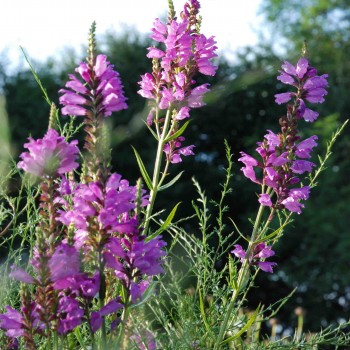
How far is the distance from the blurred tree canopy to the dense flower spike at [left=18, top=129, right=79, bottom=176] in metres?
10.2

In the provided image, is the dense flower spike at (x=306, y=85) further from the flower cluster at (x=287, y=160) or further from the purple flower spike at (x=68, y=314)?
the purple flower spike at (x=68, y=314)

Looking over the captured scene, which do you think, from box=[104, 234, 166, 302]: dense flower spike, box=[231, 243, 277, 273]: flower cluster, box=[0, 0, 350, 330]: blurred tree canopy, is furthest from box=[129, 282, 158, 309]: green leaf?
box=[0, 0, 350, 330]: blurred tree canopy

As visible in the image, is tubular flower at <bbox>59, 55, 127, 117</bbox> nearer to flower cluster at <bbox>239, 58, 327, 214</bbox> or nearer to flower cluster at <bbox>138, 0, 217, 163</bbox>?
flower cluster at <bbox>239, 58, 327, 214</bbox>

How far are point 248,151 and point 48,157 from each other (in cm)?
1164

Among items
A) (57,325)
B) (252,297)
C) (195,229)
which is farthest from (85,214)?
(252,297)

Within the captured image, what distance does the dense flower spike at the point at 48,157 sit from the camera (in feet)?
4.80

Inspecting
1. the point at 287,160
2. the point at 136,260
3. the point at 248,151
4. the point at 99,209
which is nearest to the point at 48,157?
the point at 99,209

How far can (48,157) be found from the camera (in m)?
1.46

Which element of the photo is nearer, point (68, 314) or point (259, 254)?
point (68, 314)

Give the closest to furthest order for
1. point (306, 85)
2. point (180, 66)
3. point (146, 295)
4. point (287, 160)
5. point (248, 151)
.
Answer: point (146, 295) → point (287, 160) → point (306, 85) → point (180, 66) → point (248, 151)

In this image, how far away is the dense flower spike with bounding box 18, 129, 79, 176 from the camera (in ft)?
4.80

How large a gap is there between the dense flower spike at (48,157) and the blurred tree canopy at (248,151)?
33.3 ft

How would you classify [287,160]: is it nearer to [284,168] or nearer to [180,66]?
[284,168]

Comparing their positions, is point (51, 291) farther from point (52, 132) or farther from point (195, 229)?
point (195, 229)
